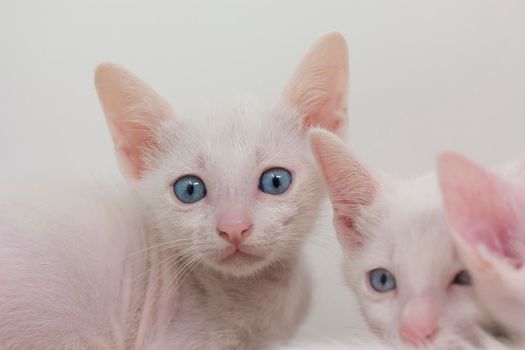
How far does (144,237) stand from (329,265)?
539mm

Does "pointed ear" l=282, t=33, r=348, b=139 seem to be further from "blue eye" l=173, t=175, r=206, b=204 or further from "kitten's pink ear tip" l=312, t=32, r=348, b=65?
"blue eye" l=173, t=175, r=206, b=204

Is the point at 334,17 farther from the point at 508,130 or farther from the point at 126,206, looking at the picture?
the point at 126,206

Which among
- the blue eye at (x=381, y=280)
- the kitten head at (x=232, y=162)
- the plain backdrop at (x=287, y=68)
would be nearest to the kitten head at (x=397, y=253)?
the blue eye at (x=381, y=280)

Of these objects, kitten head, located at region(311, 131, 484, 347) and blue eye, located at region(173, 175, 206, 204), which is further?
blue eye, located at region(173, 175, 206, 204)

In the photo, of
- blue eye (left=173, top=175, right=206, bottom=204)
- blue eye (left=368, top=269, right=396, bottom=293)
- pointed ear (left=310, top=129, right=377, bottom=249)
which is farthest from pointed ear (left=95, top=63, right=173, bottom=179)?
blue eye (left=368, top=269, right=396, bottom=293)

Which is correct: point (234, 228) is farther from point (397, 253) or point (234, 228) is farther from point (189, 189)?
Answer: point (397, 253)

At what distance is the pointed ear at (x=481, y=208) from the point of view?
0.72 m

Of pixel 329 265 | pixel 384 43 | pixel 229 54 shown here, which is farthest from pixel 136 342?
pixel 384 43

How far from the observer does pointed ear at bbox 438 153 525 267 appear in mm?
722

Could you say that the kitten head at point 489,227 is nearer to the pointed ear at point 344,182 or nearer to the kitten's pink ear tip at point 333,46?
the pointed ear at point 344,182

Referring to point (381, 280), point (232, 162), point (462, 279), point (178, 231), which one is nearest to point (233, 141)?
point (232, 162)

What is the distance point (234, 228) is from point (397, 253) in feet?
0.85

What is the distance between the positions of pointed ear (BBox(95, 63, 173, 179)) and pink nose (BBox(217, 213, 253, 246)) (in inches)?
11.3

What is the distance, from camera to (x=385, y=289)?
979mm
